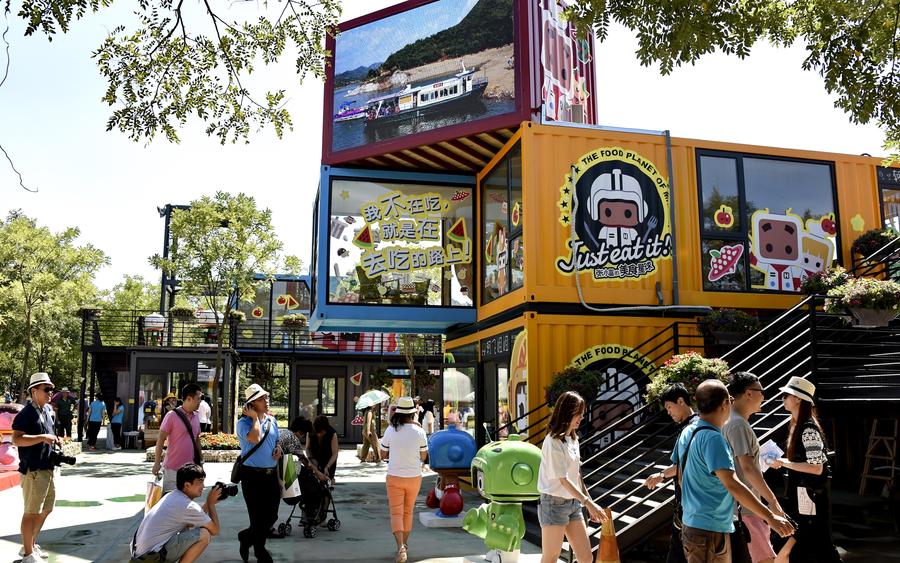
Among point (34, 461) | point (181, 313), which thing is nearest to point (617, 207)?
point (34, 461)

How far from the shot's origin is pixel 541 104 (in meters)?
A: 13.3

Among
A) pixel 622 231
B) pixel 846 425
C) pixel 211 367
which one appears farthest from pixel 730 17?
pixel 211 367

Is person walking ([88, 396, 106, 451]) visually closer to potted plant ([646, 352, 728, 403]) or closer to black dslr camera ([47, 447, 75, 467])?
black dslr camera ([47, 447, 75, 467])

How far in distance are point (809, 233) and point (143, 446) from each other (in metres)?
20.0

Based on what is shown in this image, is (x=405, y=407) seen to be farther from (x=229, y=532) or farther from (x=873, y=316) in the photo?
(x=873, y=316)

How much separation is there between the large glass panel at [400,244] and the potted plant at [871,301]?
7046mm

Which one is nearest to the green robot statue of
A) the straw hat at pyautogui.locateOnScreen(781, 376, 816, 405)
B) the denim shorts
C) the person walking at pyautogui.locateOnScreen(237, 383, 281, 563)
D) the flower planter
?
the denim shorts

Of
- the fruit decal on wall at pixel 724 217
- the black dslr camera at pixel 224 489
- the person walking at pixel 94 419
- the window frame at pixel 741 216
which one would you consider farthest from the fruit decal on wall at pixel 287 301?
the black dslr camera at pixel 224 489

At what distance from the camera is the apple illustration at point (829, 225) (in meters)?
13.5

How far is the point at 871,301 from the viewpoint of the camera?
31.9 ft

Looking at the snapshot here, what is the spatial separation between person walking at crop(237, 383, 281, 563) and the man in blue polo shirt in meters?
4.13

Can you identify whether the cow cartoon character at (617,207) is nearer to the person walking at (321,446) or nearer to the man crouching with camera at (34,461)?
the person walking at (321,446)

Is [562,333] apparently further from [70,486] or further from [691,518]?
[70,486]

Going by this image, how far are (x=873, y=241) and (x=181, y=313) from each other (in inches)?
810
